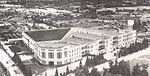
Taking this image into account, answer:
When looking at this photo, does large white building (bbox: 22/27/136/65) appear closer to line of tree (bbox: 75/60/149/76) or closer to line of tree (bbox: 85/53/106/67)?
line of tree (bbox: 85/53/106/67)

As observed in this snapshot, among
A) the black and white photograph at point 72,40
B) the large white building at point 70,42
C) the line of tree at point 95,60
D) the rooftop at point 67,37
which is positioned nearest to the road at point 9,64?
the black and white photograph at point 72,40

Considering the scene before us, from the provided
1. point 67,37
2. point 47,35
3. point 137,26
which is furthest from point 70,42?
point 137,26

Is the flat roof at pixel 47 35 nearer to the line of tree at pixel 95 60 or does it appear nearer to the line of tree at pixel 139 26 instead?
the line of tree at pixel 95 60

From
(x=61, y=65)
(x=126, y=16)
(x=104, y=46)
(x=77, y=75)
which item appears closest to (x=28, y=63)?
(x=61, y=65)

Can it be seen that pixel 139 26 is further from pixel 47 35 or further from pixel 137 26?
pixel 47 35

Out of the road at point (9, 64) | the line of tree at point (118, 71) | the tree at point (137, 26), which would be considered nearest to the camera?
the line of tree at point (118, 71)

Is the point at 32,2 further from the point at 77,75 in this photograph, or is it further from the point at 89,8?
the point at 77,75

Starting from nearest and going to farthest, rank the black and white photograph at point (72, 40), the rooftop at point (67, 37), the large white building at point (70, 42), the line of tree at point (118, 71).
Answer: the line of tree at point (118, 71)
the black and white photograph at point (72, 40)
the large white building at point (70, 42)
the rooftop at point (67, 37)

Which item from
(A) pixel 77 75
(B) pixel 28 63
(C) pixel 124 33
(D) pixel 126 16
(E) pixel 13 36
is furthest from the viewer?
(D) pixel 126 16
